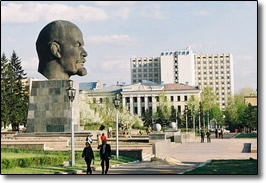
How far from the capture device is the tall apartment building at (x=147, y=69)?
168875 millimetres

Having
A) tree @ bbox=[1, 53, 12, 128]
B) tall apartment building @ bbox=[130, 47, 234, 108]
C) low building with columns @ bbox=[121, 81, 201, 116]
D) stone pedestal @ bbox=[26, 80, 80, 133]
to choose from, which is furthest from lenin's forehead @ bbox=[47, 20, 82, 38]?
tall apartment building @ bbox=[130, 47, 234, 108]

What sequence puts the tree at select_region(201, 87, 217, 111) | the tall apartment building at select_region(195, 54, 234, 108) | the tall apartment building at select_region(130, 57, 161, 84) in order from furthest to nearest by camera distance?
the tall apartment building at select_region(130, 57, 161, 84)
the tall apartment building at select_region(195, 54, 234, 108)
the tree at select_region(201, 87, 217, 111)

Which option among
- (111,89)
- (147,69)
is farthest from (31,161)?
(147,69)

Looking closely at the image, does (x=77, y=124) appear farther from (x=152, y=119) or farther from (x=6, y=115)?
(x=152, y=119)

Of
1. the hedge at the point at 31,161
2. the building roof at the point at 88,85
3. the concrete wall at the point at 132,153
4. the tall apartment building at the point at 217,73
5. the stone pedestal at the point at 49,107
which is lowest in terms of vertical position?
the concrete wall at the point at 132,153

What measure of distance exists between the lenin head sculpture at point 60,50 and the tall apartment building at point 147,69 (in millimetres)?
136683

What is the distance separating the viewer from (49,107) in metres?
30.2

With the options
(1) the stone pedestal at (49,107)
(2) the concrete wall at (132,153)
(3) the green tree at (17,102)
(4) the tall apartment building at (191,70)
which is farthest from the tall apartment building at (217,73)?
(2) the concrete wall at (132,153)

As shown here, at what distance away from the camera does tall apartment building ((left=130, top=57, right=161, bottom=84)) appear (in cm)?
16888

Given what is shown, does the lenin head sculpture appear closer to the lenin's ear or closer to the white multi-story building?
the lenin's ear

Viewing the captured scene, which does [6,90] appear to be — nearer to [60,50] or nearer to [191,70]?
[60,50]

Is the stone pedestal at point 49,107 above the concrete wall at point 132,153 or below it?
above

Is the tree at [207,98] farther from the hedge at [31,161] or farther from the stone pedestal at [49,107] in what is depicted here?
the hedge at [31,161]

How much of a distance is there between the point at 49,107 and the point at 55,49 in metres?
3.38
